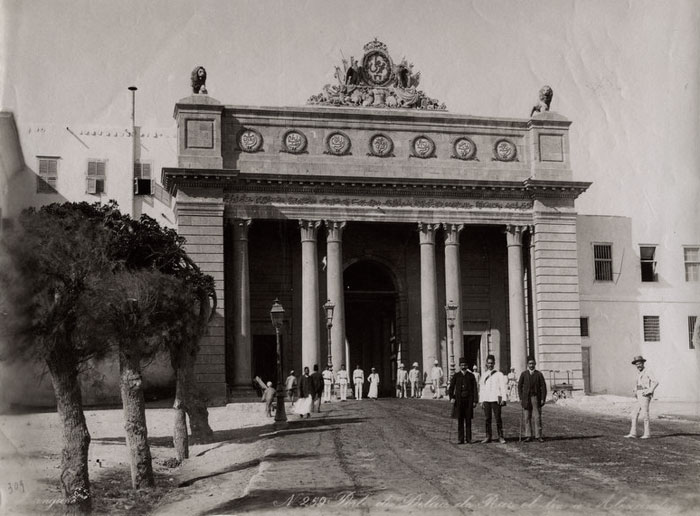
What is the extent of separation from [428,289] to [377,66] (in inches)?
421

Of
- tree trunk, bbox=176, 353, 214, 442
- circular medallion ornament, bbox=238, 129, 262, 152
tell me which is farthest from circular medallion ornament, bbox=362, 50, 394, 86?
tree trunk, bbox=176, 353, 214, 442

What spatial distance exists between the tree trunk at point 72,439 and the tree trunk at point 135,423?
2.63 meters

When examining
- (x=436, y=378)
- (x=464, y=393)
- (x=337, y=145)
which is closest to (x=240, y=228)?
(x=337, y=145)

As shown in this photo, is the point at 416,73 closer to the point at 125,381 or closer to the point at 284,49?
the point at 284,49

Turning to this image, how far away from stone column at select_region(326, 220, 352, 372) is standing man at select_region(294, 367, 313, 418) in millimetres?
8527

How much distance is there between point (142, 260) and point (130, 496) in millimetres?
7597

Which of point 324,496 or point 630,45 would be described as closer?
point 324,496

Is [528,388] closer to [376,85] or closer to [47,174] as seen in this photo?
[376,85]

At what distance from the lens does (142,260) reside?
25.3m

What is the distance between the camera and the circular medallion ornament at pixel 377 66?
45.0 metres

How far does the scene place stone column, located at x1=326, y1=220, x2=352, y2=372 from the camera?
4294 cm

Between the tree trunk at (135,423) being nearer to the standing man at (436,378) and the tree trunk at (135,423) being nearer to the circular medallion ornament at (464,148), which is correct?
the standing man at (436,378)

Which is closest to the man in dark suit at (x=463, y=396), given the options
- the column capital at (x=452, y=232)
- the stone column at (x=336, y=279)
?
the stone column at (x=336, y=279)

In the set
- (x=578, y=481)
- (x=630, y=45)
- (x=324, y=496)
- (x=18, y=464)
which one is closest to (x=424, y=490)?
(x=324, y=496)
